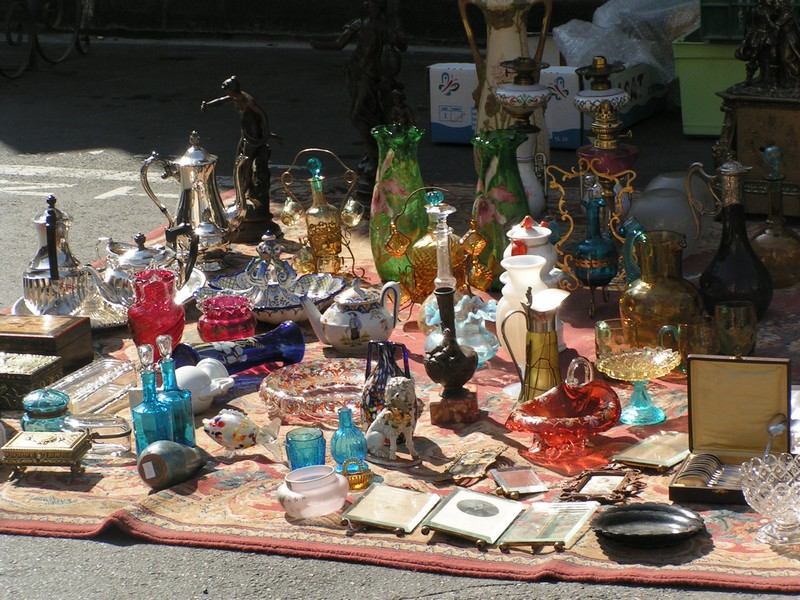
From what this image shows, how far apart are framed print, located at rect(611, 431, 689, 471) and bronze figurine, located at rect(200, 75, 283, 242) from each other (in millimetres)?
2298

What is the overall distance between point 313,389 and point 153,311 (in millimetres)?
648

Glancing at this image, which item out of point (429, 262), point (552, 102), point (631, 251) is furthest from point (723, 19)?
point (429, 262)

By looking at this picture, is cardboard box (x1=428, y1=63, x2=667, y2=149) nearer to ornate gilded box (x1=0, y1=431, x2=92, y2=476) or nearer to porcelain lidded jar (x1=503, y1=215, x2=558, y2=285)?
porcelain lidded jar (x1=503, y1=215, x2=558, y2=285)

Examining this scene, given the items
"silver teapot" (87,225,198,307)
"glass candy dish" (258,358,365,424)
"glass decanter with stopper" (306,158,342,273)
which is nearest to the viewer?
"glass candy dish" (258,358,365,424)

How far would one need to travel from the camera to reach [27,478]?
349cm

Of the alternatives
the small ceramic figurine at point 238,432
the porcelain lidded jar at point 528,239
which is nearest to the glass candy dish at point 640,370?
the porcelain lidded jar at point 528,239

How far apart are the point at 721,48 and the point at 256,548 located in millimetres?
4748

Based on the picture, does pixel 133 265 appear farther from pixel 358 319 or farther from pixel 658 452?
pixel 658 452

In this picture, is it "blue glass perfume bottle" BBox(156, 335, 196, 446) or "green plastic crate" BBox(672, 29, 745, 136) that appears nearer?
"blue glass perfume bottle" BBox(156, 335, 196, 446)

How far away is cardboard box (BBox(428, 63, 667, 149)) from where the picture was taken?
22.6 ft

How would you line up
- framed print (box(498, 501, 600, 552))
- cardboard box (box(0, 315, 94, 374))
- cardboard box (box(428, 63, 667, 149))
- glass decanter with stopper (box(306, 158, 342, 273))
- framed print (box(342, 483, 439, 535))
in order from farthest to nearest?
cardboard box (box(428, 63, 667, 149)), glass decanter with stopper (box(306, 158, 342, 273)), cardboard box (box(0, 315, 94, 374)), framed print (box(342, 483, 439, 535)), framed print (box(498, 501, 600, 552))

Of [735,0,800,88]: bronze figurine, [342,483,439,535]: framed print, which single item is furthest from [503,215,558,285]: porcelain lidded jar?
[735,0,800,88]: bronze figurine

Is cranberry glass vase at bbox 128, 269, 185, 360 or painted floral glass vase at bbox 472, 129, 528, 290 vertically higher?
painted floral glass vase at bbox 472, 129, 528, 290

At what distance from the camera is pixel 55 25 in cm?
1137
